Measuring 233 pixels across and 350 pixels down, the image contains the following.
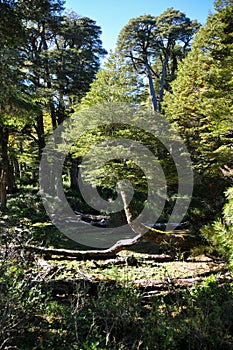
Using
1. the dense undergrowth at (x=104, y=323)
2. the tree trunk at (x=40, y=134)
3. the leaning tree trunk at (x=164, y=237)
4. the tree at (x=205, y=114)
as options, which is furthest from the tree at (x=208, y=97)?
the tree trunk at (x=40, y=134)

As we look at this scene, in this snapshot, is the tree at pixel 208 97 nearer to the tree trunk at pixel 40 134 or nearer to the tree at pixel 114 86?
the tree at pixel 114 86

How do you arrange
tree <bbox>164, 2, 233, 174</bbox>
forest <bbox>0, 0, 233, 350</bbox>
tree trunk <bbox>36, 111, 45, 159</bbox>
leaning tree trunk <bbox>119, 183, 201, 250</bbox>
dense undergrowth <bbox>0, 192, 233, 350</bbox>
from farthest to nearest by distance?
tree trunk <bbox>36, 111, 45, 159</bbox> → leaning tree trunk <bbox>119, 183, 201, 250</bbox> → tree <bbox>164, 2, 233, 174</bbox> → forest <bbox>0, 0, 233, 350</bbox> → dense undergrowth <bbox>0, 192, 233, 350</bbox>

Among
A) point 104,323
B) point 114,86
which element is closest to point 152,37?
point 114,86

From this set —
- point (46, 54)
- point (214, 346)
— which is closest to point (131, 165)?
point (214, 346)

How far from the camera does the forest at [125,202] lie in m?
2.47

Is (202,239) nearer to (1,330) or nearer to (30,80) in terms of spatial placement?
(1,330)

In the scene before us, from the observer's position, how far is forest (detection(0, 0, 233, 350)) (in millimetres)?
2475

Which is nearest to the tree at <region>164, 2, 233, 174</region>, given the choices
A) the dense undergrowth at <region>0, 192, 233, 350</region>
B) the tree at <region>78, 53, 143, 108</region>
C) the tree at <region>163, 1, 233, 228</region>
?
the tree at <region>163, 1, 233, 228</region>

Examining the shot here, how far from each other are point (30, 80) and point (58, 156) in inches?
159

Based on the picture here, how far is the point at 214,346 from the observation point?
7.37ft

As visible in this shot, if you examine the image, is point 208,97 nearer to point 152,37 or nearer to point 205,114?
point 205,114

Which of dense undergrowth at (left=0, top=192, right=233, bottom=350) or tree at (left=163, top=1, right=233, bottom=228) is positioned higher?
tree at (left=163, top=1, right=233, bottom=228)

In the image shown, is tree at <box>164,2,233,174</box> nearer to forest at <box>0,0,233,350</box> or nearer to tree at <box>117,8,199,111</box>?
forest at <box>0,0,233,350</box>

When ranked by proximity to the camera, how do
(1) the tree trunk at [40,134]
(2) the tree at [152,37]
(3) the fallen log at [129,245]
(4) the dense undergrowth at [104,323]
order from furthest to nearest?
(1) the tree trunk at [40,134]
(2) the tree at [152,37]
(3) the fallen log at [129,245]
(4) the dense undergrowth at [104,323]
